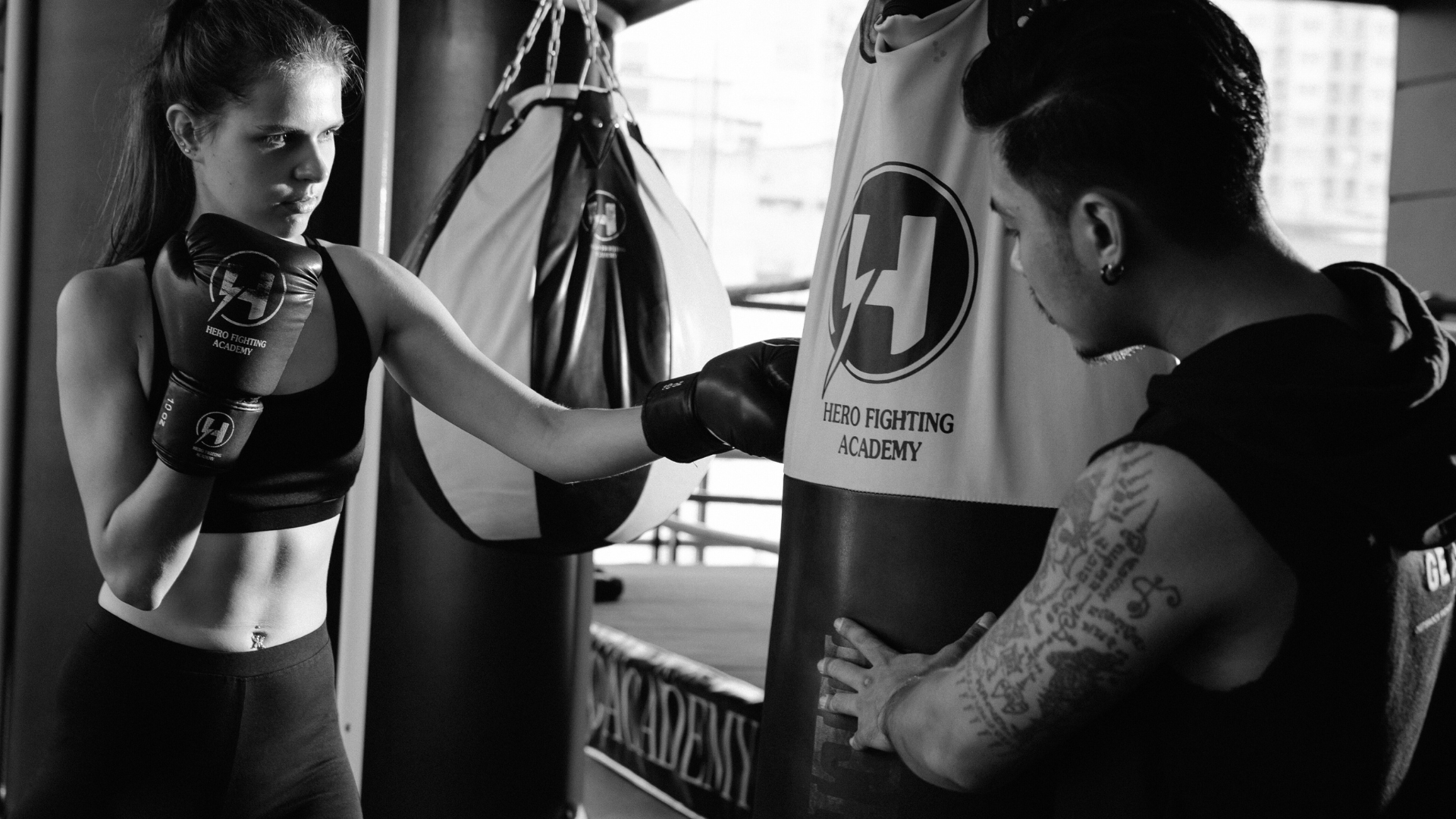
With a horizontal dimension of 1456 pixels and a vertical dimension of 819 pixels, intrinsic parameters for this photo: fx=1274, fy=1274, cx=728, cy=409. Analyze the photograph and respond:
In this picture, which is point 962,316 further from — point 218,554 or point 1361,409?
point 218,554

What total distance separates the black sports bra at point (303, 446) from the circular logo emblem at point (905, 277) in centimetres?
62

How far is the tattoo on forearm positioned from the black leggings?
0.87 metres

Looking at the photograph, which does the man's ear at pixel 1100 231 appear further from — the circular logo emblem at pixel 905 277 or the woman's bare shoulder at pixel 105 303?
the woman's bare shoulder at pixel 105 303

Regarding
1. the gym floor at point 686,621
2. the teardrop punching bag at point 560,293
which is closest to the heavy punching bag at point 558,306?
the teardrop punching bag at point 560,293

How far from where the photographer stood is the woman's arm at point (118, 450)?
136 cm

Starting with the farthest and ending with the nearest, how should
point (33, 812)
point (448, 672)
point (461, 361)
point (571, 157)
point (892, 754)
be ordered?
point (448, 672) < point (571, 157) < point (461, 361) < point (33, 812) < point (892, 754)

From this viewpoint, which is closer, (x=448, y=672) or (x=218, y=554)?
(x=218, y=554)

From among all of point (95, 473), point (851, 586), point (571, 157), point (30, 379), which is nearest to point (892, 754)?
point (851, 586)

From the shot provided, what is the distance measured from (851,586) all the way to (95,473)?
2.74ft

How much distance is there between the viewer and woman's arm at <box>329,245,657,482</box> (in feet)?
5.55

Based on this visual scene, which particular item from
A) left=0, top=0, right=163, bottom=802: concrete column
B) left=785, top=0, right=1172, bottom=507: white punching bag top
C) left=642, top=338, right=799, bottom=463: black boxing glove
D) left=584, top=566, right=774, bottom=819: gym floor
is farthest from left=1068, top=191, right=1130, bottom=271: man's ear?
left=0, top=0, right=163, bottom=802: concrete column

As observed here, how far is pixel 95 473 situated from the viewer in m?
1.40

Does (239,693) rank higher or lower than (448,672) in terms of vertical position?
higher

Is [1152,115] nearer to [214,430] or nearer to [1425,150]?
[214,430]
